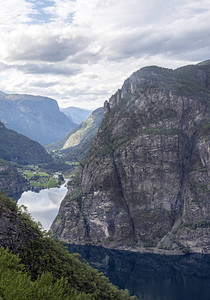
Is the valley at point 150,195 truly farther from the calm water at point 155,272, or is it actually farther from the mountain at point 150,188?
the calm water at point 155,272

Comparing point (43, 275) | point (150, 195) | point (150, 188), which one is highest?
point (150, 188)

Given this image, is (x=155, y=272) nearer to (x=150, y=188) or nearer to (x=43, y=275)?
(x=150, y=188)

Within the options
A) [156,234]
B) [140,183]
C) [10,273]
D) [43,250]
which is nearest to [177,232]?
[156,234]

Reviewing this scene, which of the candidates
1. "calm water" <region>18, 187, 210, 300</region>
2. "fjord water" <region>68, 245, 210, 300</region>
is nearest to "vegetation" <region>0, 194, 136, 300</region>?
"fjord water" <region>68, 245, 210, 300</region>

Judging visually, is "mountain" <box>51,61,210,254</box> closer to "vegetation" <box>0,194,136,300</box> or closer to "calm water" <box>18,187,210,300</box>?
"calm water" <box>18,187,210,300</box>

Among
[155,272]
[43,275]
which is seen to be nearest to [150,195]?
[155,272]
